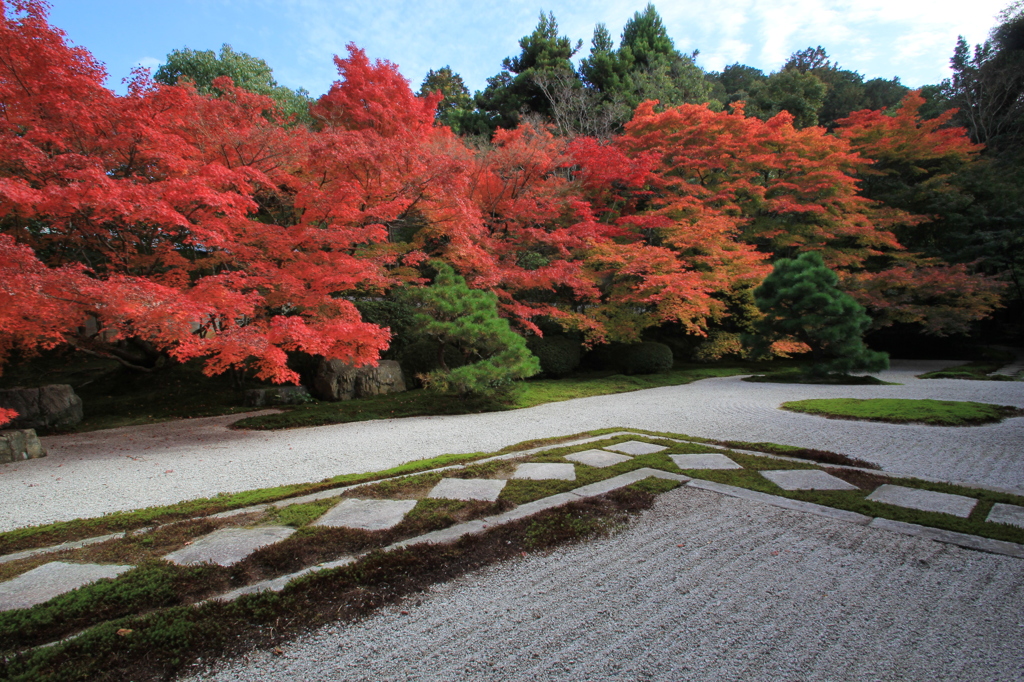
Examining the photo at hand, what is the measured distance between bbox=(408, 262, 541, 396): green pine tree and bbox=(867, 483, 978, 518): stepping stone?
4.34 metres

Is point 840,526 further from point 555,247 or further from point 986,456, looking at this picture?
point 555,247

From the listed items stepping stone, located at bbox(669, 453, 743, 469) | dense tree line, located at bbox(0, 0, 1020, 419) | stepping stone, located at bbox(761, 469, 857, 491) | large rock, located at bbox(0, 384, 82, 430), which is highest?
dense tree line, located at bbox(0, 0, 1020, 419)

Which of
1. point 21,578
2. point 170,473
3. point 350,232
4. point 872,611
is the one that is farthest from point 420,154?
point 872,611

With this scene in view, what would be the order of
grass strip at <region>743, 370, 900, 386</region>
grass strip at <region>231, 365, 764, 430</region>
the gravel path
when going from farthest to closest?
grass strip at <region>743, 370, 900, 386</region>
grass strip at <region>231, 365, 764, 430</region>
the gravel path

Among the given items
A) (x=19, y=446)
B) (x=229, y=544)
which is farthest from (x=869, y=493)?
(x=19, y=446)

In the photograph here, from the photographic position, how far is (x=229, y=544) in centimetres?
204

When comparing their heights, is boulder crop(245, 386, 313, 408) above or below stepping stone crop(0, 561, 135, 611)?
above

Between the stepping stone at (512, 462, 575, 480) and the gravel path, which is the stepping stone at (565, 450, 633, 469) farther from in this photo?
the gravel path

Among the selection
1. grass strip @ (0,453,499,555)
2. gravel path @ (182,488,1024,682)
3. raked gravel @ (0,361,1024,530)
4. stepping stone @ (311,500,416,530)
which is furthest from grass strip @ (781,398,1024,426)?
stepping stone @ (311,500,416,530)

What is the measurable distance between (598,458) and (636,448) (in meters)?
0.47

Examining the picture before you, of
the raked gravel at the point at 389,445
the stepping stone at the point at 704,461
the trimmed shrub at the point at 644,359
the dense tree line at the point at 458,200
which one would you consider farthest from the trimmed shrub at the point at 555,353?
the stepping stone at the point at 704,461

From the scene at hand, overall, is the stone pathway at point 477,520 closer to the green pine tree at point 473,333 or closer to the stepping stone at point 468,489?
the stepping stone at point 468,489

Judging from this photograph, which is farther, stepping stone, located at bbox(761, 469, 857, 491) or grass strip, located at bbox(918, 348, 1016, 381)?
grass strip, located at bbox(918, 348, 1016, 381)

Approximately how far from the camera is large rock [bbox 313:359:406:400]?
733 cm
